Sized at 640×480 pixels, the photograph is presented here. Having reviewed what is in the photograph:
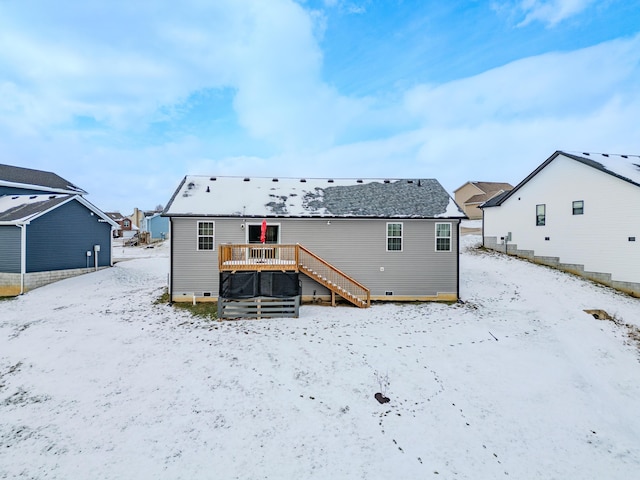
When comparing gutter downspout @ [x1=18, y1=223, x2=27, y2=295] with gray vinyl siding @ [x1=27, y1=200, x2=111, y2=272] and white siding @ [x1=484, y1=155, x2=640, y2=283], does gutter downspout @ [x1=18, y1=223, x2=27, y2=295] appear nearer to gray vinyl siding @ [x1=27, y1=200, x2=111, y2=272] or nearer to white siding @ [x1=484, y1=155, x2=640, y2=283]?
gray vinyl siding @ [x1=27, y1=200, x2=111, y2=272]

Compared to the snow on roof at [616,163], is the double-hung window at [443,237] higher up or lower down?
lower down

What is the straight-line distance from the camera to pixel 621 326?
1169 cm

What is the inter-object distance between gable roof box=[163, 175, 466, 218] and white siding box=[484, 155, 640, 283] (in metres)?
8.78

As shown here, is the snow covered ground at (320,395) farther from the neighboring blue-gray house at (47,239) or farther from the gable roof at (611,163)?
the gable roof at (611,163)

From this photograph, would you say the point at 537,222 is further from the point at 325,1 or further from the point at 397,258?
the point at 325,1

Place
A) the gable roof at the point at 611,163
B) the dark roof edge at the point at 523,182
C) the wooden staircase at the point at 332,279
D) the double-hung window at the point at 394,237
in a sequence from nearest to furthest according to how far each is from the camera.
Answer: the wooden staircase at the point at 332,279
the double-hung window at the point at 394,237
the gable roof at the point at 611,163
the dark roof edge at the point at 523,182

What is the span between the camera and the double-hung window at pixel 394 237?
14.7m

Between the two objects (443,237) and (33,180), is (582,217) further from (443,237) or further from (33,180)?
(33,180)

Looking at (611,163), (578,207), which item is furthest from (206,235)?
(611,163)

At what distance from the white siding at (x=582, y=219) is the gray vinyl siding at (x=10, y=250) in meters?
32.4

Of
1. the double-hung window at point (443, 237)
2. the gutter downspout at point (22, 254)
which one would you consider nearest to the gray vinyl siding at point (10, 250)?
the gutter downspout at point (22, 254)

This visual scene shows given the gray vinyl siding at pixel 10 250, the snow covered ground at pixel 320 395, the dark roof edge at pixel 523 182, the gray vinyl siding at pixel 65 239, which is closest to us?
the snow covered ground at pixel 320 395

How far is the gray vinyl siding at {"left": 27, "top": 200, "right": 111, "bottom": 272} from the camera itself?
16.9 metres

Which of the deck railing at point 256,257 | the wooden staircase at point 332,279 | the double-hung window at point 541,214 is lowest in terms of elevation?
the wooden staircase at point 332,279
